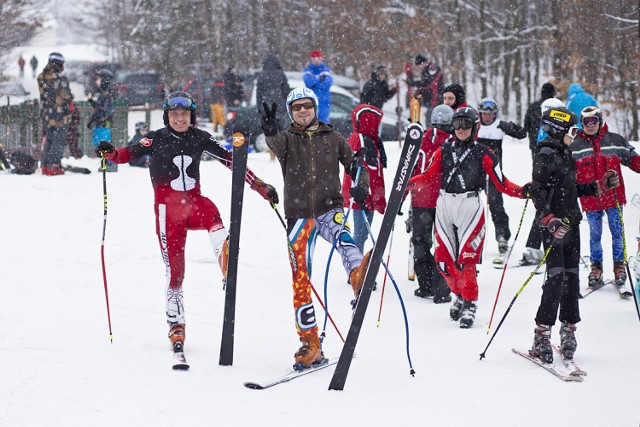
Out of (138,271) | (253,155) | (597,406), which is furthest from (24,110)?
(597,406)

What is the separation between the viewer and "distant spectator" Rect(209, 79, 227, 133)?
25.7m

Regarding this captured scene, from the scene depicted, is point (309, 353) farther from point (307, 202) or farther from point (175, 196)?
point (175, 196)

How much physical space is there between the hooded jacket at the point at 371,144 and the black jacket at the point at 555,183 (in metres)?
2.67

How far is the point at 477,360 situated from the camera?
680cm

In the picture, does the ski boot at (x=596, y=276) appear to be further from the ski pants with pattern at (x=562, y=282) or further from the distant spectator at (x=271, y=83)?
the distant spectator at (x=271, y=83)

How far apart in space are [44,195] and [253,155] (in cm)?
673

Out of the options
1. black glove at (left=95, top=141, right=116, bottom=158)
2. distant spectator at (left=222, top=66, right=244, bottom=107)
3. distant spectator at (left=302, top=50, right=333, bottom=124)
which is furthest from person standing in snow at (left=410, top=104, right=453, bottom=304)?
distant spectator at (left=222, top=66, right=244, bottom=107)

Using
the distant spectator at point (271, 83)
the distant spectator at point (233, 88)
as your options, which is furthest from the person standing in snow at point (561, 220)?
the distant spectator at point (233, 88)

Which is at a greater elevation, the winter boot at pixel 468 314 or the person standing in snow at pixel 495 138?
the person standing in snow at pixel 495 138

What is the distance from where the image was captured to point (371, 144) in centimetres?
935

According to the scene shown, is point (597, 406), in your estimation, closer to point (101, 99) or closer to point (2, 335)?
point (2, 335)

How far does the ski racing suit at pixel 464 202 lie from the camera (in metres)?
7.98

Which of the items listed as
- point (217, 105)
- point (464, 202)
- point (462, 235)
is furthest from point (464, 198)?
point (217, 105)

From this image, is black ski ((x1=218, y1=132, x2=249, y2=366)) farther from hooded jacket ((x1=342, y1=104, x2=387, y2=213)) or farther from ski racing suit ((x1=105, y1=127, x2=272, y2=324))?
hooded jacket ((x1=342, y1=104, x2=387, y2=213))
